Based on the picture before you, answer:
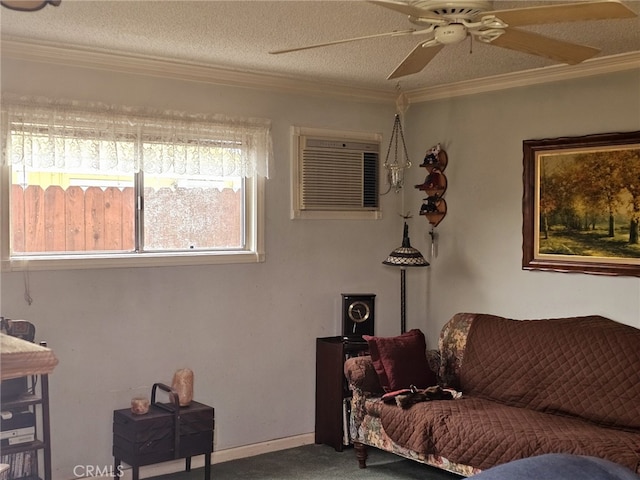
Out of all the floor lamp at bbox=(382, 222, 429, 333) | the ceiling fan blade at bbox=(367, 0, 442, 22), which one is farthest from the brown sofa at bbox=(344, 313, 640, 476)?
the ceiling fan blade at bbox=(367, 0, 442, 22)

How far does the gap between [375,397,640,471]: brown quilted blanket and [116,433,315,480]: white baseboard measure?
0.86 metres

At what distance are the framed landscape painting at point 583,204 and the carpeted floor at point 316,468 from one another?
1.43m

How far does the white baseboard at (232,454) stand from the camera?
14.6 feet

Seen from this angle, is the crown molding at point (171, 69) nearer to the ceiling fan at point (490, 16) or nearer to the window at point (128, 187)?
the window at point (128, 187)

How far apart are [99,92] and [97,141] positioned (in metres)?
0.27

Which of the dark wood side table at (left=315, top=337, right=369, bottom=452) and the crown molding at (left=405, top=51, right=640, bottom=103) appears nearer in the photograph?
the crown molding at (left=405, top=51, right=640, bottom=103)

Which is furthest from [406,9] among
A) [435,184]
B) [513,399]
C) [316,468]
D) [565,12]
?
[316,468]

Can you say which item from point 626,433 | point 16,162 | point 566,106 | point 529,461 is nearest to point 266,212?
point 16,162

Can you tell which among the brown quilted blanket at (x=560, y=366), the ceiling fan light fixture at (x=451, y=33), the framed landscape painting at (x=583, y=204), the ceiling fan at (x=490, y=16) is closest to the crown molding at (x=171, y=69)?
the framed landscape painting at (x=583, y=204)

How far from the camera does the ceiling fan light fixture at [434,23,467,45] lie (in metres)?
2.67

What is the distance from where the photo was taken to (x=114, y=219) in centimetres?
439

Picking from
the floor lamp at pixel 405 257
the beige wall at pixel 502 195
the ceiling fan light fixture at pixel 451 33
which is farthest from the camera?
the floor lamp at pixel 405 257

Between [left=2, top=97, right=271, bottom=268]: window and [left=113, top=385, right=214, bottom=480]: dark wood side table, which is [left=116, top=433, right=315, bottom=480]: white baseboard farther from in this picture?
[left=2, top=97, right=271, bottom=268]: window

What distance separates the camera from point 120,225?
174 inches
